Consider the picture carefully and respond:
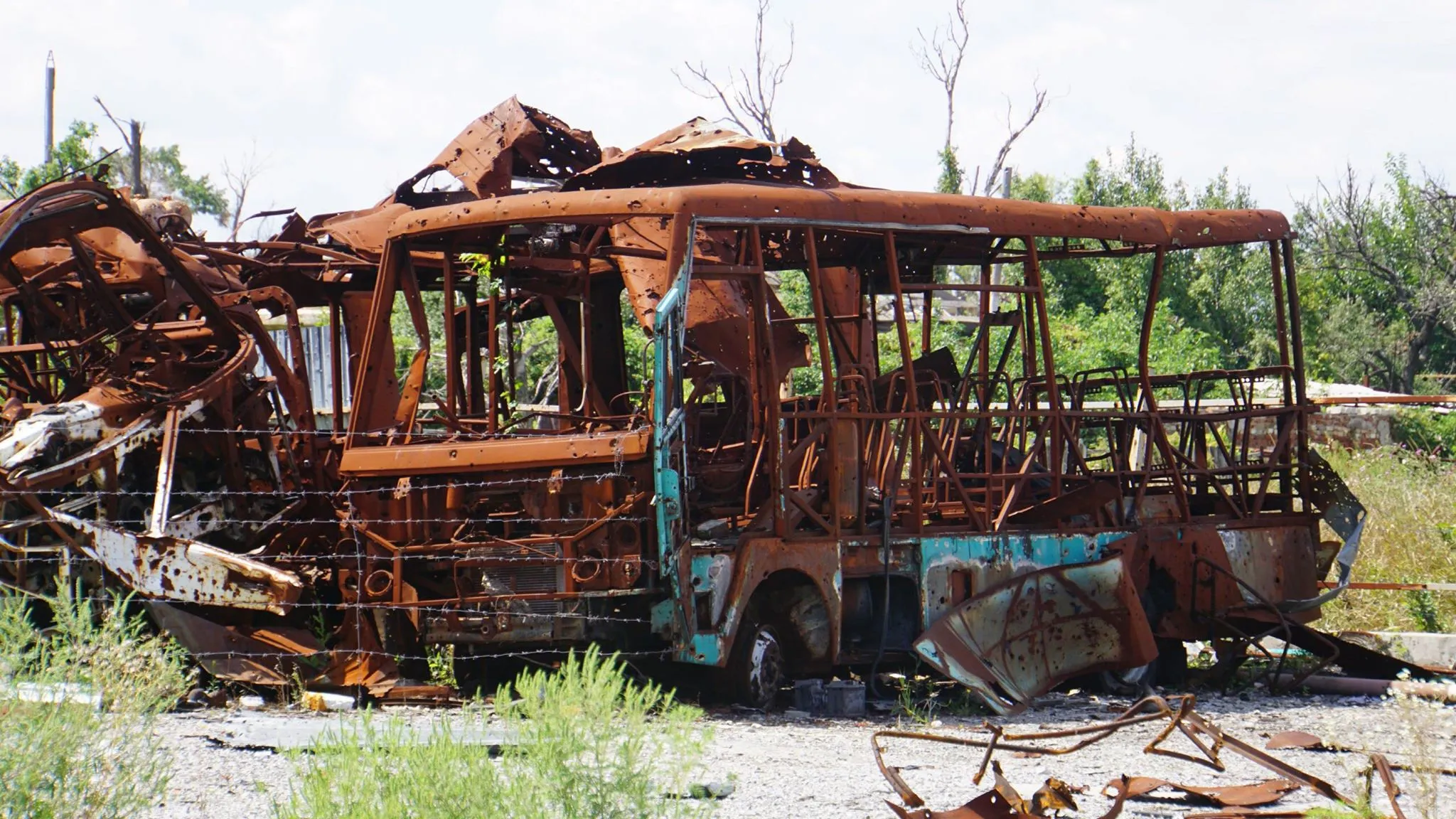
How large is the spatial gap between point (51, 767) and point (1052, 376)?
23.3ft

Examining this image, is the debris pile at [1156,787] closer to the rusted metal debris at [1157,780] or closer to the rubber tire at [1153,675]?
the rusted metal debris at [1157,780]

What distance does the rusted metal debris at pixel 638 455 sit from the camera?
29.4 ft

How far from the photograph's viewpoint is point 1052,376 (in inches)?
415

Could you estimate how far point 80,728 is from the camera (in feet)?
17.0

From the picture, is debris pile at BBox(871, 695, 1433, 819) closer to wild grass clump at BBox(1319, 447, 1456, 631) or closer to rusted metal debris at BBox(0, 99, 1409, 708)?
rusted metal debris at BBox(0, 99, 1409, 708)

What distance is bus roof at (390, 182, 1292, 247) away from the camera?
9.06 metres

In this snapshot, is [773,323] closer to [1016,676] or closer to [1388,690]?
[1016,676]

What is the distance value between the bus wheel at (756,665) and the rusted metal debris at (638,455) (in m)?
0.02

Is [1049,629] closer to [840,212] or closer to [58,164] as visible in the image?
[840,212]

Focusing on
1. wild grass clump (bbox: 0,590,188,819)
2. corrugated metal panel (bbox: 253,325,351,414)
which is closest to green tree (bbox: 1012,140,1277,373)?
corrugated metal panel (bbox: 253,325,351,414)

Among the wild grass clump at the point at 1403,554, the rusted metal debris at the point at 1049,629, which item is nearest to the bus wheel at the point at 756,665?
the rusted metal debris at the point at 1049,629

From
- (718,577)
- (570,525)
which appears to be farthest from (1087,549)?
(570,525)

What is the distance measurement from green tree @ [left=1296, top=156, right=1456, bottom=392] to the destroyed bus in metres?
23.8

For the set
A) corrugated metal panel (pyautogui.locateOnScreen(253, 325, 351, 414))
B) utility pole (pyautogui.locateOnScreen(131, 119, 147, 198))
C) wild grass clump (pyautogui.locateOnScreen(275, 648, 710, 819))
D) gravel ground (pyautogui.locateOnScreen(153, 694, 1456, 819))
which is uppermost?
utility pole (pyautogui.locateOnScreen(131, 119, 147, 198))
